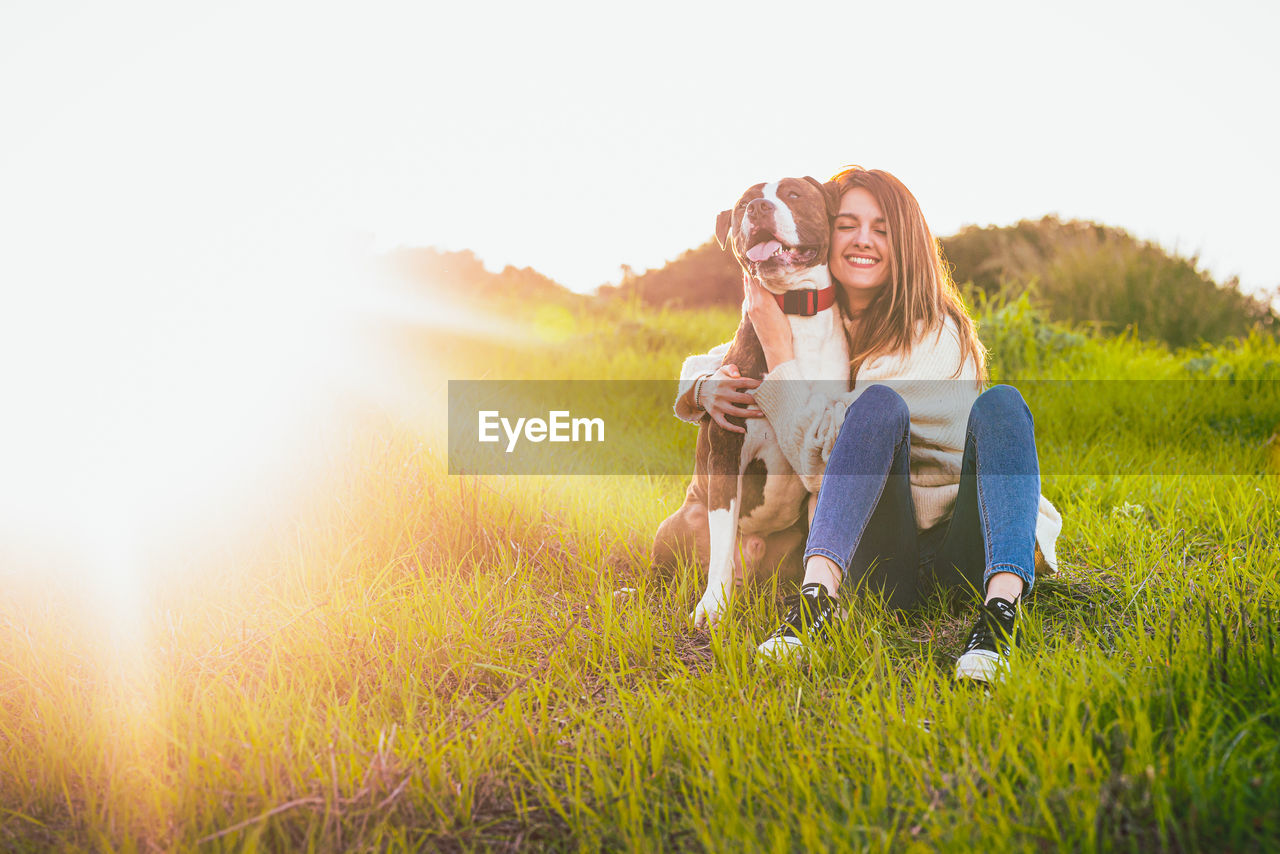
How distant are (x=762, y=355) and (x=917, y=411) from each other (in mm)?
477

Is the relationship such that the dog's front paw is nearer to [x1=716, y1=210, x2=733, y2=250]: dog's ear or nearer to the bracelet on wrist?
the bracelet on wrist

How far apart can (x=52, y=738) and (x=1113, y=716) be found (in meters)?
2.29

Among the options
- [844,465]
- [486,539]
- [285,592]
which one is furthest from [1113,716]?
[285,592]

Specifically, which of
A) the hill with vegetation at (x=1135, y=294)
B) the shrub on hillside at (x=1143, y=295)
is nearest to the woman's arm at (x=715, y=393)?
the hill with vegetation at (x=1135, y=294)

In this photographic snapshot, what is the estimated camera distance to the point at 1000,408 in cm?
208

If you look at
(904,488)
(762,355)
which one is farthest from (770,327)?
(904,488)

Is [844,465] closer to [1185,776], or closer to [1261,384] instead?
[1185,776]

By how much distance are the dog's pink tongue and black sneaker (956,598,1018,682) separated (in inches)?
44.6

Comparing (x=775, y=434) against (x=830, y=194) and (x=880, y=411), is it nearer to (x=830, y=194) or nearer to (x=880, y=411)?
(x=880, y=411)

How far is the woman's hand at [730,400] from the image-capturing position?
7.52 ft

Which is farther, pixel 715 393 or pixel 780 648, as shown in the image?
pixel 715 393

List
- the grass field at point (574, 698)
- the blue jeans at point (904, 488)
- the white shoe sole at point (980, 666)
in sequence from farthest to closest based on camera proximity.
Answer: the blue jeans at point (904, 488) → the white shoe sole at point (980, 666) → the grass field at point (574, 698)

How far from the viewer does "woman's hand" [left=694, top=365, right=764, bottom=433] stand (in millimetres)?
2293

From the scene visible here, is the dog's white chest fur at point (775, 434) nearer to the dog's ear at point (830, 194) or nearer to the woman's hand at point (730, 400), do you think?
the woman's hand at point (730, 400)
